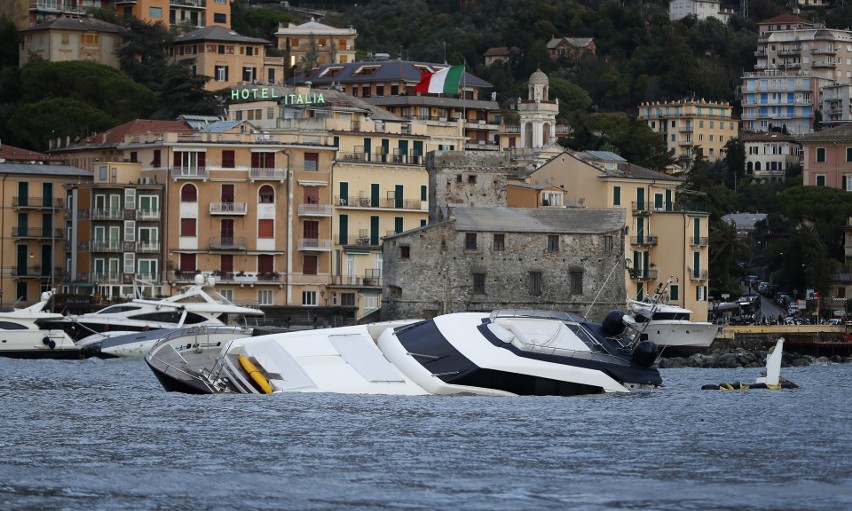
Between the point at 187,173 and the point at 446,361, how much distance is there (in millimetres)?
46824

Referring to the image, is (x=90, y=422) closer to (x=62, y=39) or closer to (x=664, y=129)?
(x=62, y=39)

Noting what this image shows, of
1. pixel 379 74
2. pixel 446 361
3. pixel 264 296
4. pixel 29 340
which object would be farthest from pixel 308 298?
pixel 379 74

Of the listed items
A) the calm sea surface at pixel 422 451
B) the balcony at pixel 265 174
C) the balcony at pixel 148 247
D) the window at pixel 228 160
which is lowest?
the calm sea surface at pixel 422 451

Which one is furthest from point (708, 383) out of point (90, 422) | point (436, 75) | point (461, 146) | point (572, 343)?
point (436, 75)

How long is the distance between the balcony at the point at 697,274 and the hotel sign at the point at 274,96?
23.5 metres

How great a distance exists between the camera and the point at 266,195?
336 feet

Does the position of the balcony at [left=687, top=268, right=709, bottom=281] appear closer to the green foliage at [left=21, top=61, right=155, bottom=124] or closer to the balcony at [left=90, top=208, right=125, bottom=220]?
the balcony at [left=90, top=208, right=125, bottom=220]

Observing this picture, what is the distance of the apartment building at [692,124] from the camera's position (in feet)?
624

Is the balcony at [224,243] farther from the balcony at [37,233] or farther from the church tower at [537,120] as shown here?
the church tower at [537,120]

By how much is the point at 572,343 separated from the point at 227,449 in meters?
14.2

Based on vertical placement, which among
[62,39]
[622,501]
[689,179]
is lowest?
[622,501]

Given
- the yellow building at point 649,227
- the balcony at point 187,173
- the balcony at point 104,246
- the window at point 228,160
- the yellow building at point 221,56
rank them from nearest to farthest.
A: the balcony at point 104,246
the balcony at point 187,173
the window at point 228,160
the yellow building at point 649,227
the yellow building at point 221,56

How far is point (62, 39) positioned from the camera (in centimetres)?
14788

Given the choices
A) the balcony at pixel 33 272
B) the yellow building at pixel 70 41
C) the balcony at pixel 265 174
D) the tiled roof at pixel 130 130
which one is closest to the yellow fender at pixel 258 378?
the balcony at pixel 265 174
